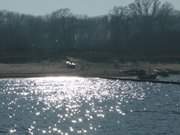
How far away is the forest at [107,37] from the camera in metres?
160

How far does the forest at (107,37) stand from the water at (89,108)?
58.4 m

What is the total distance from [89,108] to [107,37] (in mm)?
131565

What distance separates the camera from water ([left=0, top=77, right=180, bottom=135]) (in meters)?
46.6

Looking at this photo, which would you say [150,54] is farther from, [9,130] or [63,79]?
[9,130]

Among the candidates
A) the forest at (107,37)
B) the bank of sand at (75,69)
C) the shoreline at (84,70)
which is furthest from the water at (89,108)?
the forest at (107,37)

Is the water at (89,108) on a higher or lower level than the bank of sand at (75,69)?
higher

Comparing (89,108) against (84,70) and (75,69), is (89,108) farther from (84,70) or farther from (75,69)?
(75,69)

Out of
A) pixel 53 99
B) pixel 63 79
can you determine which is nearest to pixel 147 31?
pixel 63 79

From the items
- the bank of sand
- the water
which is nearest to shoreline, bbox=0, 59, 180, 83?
the bank of sand

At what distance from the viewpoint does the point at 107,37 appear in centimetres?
19288

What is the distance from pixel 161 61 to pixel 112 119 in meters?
91.1

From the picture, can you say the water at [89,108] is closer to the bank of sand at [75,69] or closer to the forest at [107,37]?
the bank of sand at [75,69]

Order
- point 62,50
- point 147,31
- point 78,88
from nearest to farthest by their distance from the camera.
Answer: point 78,88, point 62,50, point 147,31

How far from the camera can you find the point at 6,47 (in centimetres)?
17138
